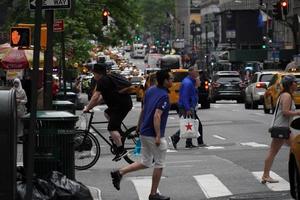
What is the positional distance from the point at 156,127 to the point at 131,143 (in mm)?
4340

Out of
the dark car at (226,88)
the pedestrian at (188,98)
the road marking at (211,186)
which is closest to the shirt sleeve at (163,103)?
the road marking at (211,186)

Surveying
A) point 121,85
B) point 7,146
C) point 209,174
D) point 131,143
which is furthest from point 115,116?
point 7,146

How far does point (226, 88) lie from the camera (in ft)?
155

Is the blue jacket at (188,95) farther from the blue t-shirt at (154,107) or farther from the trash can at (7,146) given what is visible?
the trash can at (7,146)

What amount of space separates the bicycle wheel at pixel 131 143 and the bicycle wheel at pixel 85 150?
24.6 inches

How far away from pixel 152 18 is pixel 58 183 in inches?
7272

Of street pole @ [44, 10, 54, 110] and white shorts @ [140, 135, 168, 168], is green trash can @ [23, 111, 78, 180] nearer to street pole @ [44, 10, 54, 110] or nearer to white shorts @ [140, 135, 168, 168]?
white shorts @ [140, 135, 168, 168]

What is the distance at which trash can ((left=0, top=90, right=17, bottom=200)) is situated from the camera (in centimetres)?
822

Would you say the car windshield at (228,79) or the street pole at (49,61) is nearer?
the street pole at (49,61)

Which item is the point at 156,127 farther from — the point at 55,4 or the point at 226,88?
the point at 226,88

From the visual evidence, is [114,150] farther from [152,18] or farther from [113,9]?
[152,18]

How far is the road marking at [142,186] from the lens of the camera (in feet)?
38.3

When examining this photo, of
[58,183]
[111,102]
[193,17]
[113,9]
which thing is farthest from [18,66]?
[193,17]

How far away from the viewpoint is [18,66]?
84.9 ft
